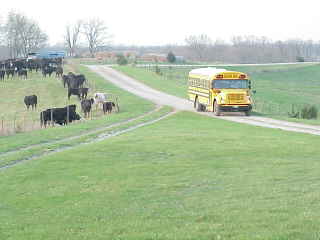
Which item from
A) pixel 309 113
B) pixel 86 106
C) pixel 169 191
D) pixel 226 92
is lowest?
pixel 309 113

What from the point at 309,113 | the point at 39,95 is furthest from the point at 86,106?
the point at 39,95

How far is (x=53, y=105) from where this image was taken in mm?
52000

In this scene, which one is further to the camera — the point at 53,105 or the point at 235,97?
the point at 53,105

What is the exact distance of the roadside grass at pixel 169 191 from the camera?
10312 millimetres

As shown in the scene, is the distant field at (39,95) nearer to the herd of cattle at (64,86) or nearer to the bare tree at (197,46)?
the herd of cattle at (64,86)

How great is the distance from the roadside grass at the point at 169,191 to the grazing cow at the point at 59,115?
13.2m

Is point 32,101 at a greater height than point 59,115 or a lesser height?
lesser

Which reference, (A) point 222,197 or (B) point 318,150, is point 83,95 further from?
(A) point 222,197

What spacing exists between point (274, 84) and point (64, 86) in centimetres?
3649

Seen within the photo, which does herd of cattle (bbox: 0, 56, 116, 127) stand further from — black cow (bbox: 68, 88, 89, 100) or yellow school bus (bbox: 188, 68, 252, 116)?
yellow school bus (bbox: 188, 68, 252, 116)

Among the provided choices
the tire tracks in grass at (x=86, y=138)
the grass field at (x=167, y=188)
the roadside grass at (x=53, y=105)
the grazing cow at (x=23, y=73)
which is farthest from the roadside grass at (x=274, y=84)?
the grass field at (x=167, y=188)

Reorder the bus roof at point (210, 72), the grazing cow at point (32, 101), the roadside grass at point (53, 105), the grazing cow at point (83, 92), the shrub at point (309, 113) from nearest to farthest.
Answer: the roadside grass at point (53, 105) → the bus roof at point (210, 72) → the shrub at point (309, 113) → the grazing cow at point (32, 101) → the grazing cow at point (83, 92)

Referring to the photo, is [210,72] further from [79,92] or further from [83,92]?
[79,92]

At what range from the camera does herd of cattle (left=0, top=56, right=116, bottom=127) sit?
38.1 metres
